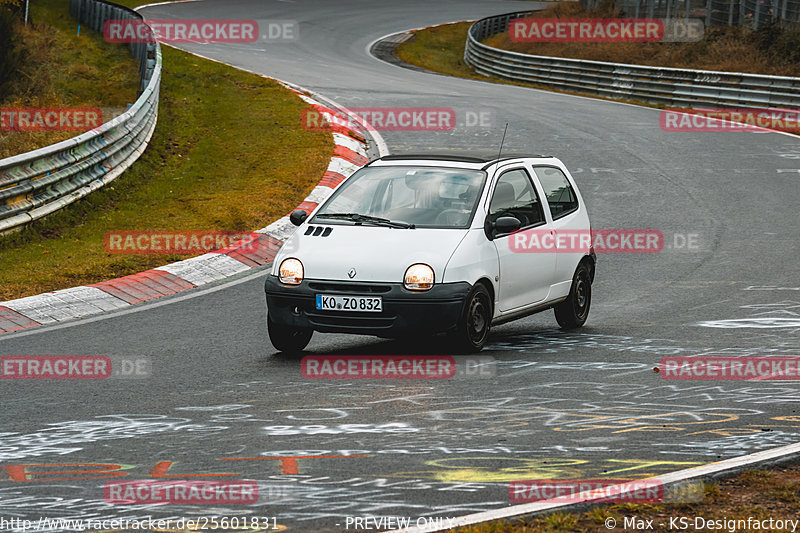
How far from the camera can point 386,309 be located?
8.92 meters

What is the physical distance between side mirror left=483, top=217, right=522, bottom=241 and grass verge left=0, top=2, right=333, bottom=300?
191 inches

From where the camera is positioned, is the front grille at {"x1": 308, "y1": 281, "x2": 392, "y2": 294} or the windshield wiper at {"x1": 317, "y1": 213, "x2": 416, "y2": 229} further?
the windshield wiper at {"x1": 317, "y1": 213, "x2": 416, "y2": 229}

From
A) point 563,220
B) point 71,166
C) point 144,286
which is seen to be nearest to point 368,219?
point 563,220

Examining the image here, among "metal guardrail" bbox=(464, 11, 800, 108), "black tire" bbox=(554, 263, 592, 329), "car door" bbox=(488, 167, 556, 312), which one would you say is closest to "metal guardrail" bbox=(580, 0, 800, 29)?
"metal guardrail" bbox=(464, 11, 800, 108)

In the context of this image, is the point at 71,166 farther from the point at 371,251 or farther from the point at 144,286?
the point at 371,251

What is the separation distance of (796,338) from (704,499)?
501 cm

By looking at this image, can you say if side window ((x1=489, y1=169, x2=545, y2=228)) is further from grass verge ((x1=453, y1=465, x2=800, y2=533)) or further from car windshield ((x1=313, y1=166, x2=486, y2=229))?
grass verge ((x1=453, y1=465, x2=800, y2=533))

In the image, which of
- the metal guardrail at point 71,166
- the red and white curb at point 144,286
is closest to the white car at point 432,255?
the red and white curb at point 144,286

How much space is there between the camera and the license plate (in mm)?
8938

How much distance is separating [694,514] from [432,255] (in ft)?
13.8

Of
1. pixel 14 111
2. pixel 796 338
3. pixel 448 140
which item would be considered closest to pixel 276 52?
pixel 448 140

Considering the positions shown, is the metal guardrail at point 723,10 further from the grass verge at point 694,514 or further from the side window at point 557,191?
the grass verge at point 694,514

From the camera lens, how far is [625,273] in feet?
44.4

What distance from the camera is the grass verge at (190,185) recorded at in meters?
13.0
